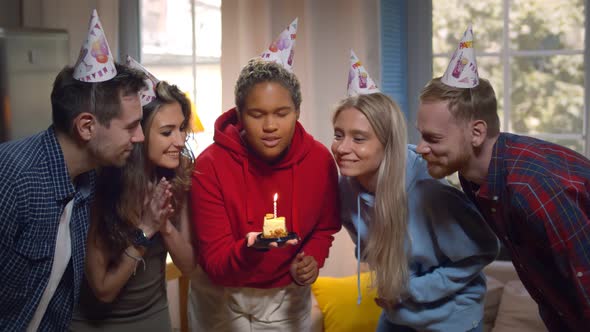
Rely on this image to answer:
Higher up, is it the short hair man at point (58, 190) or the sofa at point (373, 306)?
the short hair man at point (58, 190)

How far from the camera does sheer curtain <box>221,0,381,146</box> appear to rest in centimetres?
354

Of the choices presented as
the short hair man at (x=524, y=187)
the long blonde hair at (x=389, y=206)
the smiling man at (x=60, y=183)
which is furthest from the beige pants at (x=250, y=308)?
the short hair man at (x=524, y=187)

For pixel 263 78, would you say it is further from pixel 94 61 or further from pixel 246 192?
pixel 94 61

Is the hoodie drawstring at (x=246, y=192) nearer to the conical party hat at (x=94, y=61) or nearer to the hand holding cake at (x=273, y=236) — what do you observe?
the hand holding cake at (x=273, y=236)

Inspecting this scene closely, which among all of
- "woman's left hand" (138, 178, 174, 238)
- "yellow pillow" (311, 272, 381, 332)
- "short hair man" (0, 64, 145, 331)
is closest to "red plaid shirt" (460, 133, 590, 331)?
"woman's left hand" (138, 178, 174, 238)

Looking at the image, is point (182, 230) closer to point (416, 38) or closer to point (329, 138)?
point (329, 138)

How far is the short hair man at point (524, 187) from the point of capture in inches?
67.2

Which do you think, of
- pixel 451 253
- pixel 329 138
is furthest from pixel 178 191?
pixel 329 138

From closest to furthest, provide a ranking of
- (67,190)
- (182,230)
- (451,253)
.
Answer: (67,190)
(451,253)
(182,230)

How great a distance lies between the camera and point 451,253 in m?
2.02

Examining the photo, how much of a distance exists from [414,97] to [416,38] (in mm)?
312

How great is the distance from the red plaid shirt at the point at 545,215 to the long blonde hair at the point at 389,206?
225 mm

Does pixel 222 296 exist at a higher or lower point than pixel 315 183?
lower

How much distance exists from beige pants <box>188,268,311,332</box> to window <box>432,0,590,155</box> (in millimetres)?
1911
